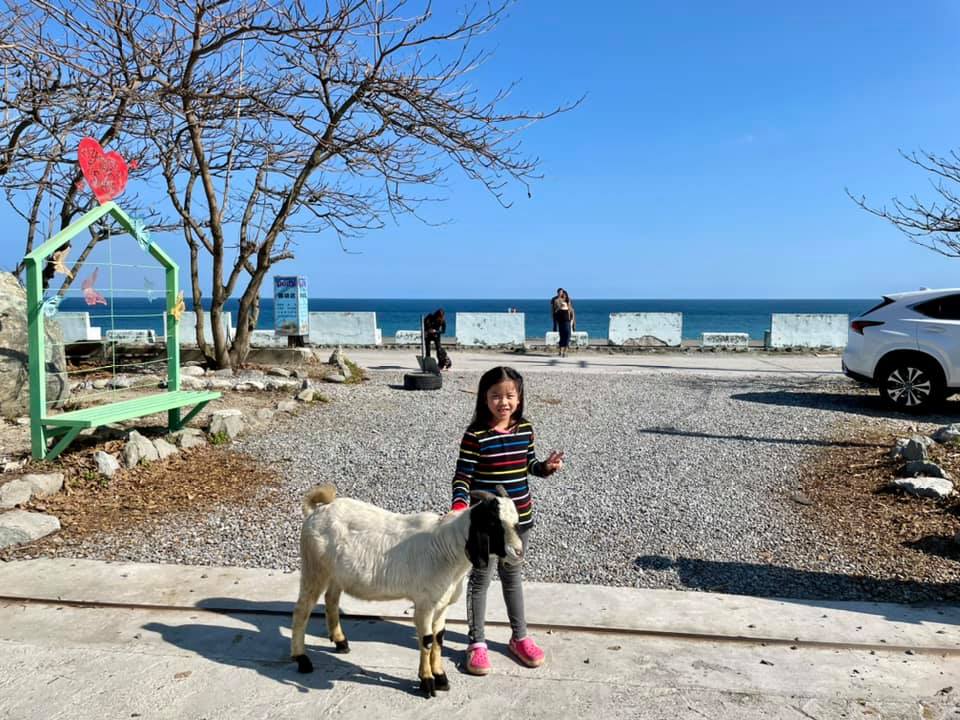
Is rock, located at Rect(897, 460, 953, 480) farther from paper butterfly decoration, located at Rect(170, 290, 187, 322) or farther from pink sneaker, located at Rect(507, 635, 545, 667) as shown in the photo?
paper butterfly decoration, located at Rect(170, 290, 187, 322)

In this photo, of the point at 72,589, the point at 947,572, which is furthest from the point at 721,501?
the point at 72,589

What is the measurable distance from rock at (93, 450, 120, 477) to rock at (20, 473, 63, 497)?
0.35 m

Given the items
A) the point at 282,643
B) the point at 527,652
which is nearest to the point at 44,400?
the point at 282,643

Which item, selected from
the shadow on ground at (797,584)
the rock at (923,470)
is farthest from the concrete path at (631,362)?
the shadow on ground at (797,584)

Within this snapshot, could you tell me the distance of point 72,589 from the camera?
4238mm

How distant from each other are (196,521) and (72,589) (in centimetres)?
127

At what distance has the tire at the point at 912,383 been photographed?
10.2m

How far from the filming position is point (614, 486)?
6.70 m

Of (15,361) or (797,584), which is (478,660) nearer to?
(797,584)

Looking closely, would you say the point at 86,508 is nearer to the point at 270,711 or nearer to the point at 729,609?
the point at 270,711

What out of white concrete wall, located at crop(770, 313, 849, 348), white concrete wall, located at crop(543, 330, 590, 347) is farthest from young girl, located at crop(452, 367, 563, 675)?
white concrete wall, located at crop(770, 313, 849, 348)

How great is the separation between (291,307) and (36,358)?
1216 cm

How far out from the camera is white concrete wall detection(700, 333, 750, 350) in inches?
930

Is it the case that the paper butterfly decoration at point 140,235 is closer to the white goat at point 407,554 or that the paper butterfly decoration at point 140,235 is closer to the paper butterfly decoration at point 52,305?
the paper butterfly decoration at point 52,305
